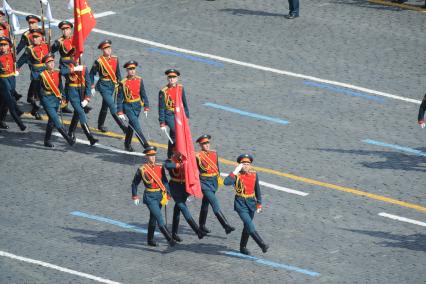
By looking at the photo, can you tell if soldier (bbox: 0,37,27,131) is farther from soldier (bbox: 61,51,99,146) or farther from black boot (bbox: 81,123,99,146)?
black boot (bbox: 81,123,99,146)

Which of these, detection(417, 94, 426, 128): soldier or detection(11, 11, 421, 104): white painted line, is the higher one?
detection(417, 94, 426, 128): soldier

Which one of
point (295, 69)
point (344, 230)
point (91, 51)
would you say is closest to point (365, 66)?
point (295, 69)

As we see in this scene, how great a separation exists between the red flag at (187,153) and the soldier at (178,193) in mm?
168

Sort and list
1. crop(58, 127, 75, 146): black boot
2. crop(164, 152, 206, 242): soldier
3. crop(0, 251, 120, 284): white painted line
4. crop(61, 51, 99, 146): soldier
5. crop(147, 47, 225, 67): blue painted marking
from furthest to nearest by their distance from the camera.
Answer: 1. crop(147, 47, 225, 67): blue painted marking
2. crop(61, 51, 99, 146): soldier
3. crop(58, 127, 75, 146): black boot
4. crop(164, 152, 206, 242): soldier
5. crop(0, 251, 120, 284): white painted line

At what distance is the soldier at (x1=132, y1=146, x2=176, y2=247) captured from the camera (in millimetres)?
31750

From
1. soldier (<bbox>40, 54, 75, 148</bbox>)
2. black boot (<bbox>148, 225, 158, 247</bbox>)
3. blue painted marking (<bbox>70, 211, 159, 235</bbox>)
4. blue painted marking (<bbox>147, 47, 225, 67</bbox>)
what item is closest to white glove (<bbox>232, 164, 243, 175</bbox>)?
black boot (<bbox>148, 225, 158, 247</bbox>)

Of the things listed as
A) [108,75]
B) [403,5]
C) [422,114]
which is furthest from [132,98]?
[403,5]

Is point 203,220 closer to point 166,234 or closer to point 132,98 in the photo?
point 166,234

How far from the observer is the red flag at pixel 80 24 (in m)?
38.0

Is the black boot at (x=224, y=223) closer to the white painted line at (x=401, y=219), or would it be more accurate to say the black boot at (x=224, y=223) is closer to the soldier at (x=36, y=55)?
the white painted line at (x=401, y=219)

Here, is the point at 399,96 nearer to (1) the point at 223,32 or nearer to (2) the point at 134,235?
(1) the point at 223,32

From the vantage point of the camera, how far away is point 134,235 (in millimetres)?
32625

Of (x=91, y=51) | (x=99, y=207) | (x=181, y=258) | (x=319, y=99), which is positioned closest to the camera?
(x=181, y=258)

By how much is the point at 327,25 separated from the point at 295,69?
370cm
